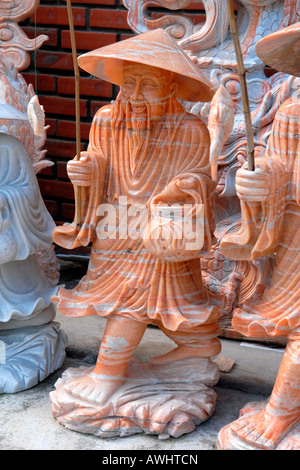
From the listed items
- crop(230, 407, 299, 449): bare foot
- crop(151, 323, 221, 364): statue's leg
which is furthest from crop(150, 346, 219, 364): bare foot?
crop(230, 407, 299, 449): bare foot

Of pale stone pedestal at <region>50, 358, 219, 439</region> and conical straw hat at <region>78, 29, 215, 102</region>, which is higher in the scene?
conical straw hat at <region>78, 29, 215, 102</region>

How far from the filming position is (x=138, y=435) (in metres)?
2.84

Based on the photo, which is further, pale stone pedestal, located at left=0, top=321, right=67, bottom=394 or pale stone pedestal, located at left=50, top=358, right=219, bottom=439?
pale stone pedestal, located at left=0, top=321, right=67, bottom=394

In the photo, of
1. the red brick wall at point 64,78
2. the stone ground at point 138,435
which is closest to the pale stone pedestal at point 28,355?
the stone ground at point 138,435

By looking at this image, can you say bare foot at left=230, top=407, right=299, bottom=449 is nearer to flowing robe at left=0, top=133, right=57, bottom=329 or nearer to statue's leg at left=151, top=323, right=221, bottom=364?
statue's leg at left=151, top=323, right=221, bottom=364

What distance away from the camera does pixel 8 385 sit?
3146 mm

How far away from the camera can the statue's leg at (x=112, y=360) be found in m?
2.83

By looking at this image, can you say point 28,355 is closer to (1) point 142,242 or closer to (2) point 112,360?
(2) point 112,360

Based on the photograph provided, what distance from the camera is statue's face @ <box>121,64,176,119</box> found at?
2.74 metres

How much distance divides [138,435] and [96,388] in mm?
260

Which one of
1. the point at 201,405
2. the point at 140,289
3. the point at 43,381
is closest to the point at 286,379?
the point at 201,405

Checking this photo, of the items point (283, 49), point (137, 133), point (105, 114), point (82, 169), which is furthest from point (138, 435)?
point (283, 49)

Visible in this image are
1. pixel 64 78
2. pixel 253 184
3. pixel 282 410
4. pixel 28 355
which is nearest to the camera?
pixel 253 184

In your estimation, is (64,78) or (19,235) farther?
(64,78)
